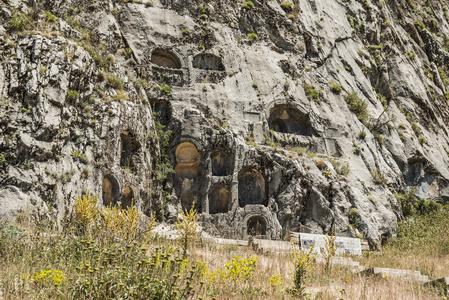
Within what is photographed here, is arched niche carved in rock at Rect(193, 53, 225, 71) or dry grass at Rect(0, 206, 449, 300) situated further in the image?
arched niche carved in rock at Rect(193, 53, 225, 71)

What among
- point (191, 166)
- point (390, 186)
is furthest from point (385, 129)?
point (191, 166)

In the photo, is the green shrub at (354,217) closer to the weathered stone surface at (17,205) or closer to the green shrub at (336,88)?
the green shrub at (336,88)

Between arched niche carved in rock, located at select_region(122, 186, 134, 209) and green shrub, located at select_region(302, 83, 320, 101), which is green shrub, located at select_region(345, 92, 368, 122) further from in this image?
arched niche carved in rock, located at select_region(122, 186, 134, 209)

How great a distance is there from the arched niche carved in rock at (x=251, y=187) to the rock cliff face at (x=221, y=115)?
0.07m

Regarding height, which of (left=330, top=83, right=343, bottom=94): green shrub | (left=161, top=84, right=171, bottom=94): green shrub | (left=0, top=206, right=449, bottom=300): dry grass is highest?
(left=330, top=83, right=343, bottom=94): green shrub

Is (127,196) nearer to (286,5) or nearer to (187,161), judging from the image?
(187,161)

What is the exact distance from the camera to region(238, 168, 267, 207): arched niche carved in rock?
81.3 ft

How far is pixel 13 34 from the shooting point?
59.5 feet

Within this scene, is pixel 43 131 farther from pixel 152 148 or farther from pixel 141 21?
pixel 141 21

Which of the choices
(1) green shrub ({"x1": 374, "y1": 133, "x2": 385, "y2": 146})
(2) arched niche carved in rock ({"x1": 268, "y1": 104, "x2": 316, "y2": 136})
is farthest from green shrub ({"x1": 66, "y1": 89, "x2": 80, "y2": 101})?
(1) green shrub ({"x1": 374, "y1": 133, "x2": 385, "y2": 146})

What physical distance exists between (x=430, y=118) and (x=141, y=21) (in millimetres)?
27952

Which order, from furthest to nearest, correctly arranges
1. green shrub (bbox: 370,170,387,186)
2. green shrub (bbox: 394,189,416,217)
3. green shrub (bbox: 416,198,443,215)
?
green shrub (bbox: 416,198,443,215) → green shrub (bbox: 394,189,416,217) → green shrub (bbox: 370,170,387,186)

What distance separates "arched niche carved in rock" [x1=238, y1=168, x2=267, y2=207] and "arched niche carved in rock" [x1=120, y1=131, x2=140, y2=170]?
7015 mm

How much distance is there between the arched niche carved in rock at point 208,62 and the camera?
94.3ft
